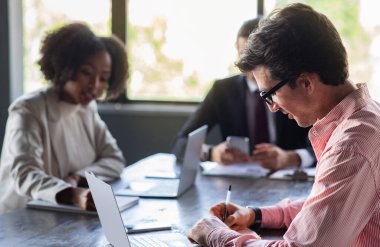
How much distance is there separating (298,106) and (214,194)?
3.10ft

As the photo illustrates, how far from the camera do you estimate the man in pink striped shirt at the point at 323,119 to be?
4.07ft

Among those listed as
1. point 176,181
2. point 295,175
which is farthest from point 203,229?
point 295,175

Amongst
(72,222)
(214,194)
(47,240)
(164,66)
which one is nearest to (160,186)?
(214,194)

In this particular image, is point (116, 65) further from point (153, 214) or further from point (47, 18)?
point (47, 18)

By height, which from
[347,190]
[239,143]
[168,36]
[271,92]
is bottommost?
[239,143]

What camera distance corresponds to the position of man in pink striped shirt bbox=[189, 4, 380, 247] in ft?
4.07

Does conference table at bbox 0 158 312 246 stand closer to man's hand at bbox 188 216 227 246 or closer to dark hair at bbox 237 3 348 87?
man's hand at bbox 188 216 227 246

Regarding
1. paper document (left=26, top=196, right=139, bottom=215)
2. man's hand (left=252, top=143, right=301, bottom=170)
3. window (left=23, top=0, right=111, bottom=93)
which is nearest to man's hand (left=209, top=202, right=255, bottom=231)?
paper document (left=26, top=196, right=139, bottom=215)

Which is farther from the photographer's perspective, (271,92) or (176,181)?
(176,181)

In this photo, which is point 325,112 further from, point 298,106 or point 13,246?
point 13,246

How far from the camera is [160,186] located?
2.42 metres

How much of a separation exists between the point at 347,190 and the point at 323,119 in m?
0.23

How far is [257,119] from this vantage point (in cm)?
320

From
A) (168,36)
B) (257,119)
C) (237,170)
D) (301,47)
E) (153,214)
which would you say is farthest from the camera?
(168,36)
